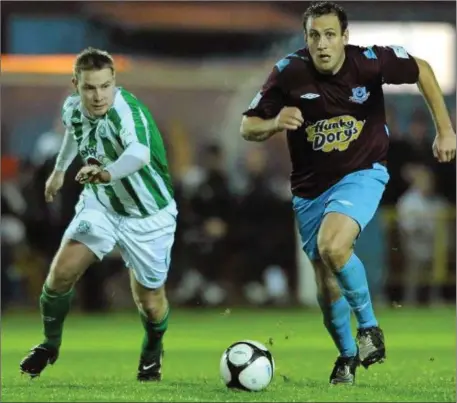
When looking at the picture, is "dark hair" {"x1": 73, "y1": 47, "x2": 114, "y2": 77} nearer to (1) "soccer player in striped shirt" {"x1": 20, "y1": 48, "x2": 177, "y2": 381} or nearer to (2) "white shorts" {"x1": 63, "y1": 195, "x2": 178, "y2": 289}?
(1) "soccer player in striped shirt" {"x1": 20, "y1": 48, "x2": 177, "y2": 381}

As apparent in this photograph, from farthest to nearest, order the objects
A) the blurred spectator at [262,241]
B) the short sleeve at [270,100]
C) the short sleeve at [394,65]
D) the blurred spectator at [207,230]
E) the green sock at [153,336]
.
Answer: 1. the blurred spectator at [262,241]
2. the blurred spectator at [207,230]
3. the green sock at [153,336]
4. the short sleeve at [394,65]
5. the short sleeve at [270,100]

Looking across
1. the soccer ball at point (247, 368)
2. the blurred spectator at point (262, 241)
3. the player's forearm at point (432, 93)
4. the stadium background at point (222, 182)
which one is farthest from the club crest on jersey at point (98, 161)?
the blurred spectator at point (262, 241)

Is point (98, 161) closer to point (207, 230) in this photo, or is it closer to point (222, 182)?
point (222, 182)

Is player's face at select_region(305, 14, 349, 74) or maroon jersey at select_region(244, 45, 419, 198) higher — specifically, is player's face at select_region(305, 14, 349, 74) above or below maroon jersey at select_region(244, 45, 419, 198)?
above

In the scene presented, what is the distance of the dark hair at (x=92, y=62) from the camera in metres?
8.48

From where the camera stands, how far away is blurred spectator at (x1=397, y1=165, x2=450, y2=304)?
1753 centimetres

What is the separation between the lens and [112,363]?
10.8 m

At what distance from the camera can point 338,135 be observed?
8312 millimetres

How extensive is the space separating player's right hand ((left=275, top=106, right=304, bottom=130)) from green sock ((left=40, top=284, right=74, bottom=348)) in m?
1.88

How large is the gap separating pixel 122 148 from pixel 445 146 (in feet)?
6.55

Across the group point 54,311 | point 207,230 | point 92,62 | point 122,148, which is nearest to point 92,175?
point 122,148

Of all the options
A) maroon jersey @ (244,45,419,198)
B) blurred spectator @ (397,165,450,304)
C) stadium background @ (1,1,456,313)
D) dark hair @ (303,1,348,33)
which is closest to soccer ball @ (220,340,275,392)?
maroon jersey @ (244,45,419,198)

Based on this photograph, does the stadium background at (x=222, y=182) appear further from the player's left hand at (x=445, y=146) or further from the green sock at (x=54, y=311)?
the player's left hand at (x=445, y=146)

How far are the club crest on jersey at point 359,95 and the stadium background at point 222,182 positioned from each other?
824 centimetres
